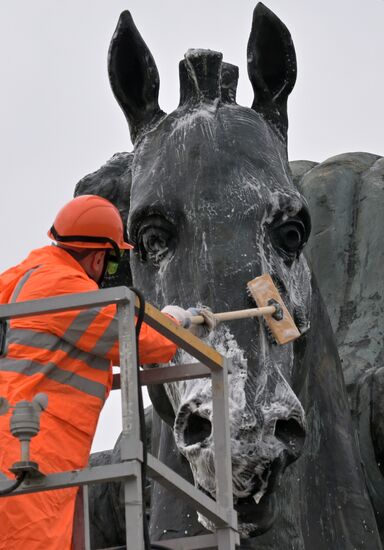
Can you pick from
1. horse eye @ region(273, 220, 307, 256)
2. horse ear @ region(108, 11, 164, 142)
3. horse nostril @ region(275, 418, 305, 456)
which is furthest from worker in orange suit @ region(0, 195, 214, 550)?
horse ear @ region(108, 11, 164, 142)

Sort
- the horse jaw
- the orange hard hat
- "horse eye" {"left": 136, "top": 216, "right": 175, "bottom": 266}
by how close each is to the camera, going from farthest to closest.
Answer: "horse eye" {"left": 136, "top": 216, "right": 175, "bottom": 266}, the horse jaw, the orange hard hat

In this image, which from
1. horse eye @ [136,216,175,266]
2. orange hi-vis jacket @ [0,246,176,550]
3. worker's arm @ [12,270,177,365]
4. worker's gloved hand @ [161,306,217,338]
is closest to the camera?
orange hi-vis jacket @ [0,246,176,550]

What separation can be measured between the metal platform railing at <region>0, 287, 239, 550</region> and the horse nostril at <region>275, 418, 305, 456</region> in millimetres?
1154

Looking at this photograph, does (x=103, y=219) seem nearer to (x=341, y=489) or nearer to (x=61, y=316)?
(x=61, y=316)

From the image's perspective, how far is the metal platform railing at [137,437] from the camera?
18.2 ft

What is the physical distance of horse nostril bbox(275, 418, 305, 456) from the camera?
24.6 feet

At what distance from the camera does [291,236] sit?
8555mm

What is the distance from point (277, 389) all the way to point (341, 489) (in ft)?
4.53

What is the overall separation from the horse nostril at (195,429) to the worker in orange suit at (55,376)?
947 millimetres

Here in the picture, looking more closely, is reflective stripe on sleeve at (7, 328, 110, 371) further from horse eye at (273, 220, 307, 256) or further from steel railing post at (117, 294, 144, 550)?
horse eye at (273, 220, 307, 256)

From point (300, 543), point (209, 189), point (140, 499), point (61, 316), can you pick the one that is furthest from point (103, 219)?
point (300, 543)

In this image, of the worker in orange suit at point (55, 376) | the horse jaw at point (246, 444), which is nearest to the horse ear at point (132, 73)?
the horse jaw at point (246, 444)

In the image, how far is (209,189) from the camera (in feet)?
27.5

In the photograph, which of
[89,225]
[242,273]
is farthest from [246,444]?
[89,225]
